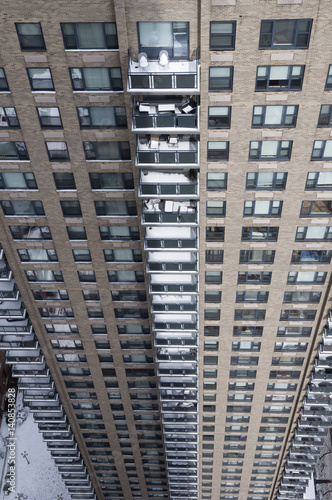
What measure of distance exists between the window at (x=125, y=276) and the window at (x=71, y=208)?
22.0 feet

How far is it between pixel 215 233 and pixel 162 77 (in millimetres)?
13363

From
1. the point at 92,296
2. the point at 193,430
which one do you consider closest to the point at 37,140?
the point at 92,296

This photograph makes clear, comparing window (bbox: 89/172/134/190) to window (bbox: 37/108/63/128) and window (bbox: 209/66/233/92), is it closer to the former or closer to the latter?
window (bbox: 37/108/63/128)

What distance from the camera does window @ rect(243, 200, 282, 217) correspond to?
34.8 m

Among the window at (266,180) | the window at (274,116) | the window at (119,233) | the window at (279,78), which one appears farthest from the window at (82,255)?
the window at (279,78)

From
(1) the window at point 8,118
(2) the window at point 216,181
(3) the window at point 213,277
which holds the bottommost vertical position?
(3) the window at point 213,277

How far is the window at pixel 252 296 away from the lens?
41.1m

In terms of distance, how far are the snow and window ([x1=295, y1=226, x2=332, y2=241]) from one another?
6688cm

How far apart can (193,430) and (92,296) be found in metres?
23.7

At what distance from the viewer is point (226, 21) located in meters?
26.3

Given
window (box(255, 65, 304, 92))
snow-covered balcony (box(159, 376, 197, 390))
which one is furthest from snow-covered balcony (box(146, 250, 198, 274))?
snow-covered balcony (box(159, 376, 197, 390))

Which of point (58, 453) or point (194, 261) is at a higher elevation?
point (194, 261)

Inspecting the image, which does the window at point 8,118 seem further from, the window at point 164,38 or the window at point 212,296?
the window at point 212,296

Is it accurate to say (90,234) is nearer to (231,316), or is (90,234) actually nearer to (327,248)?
(231,316)
